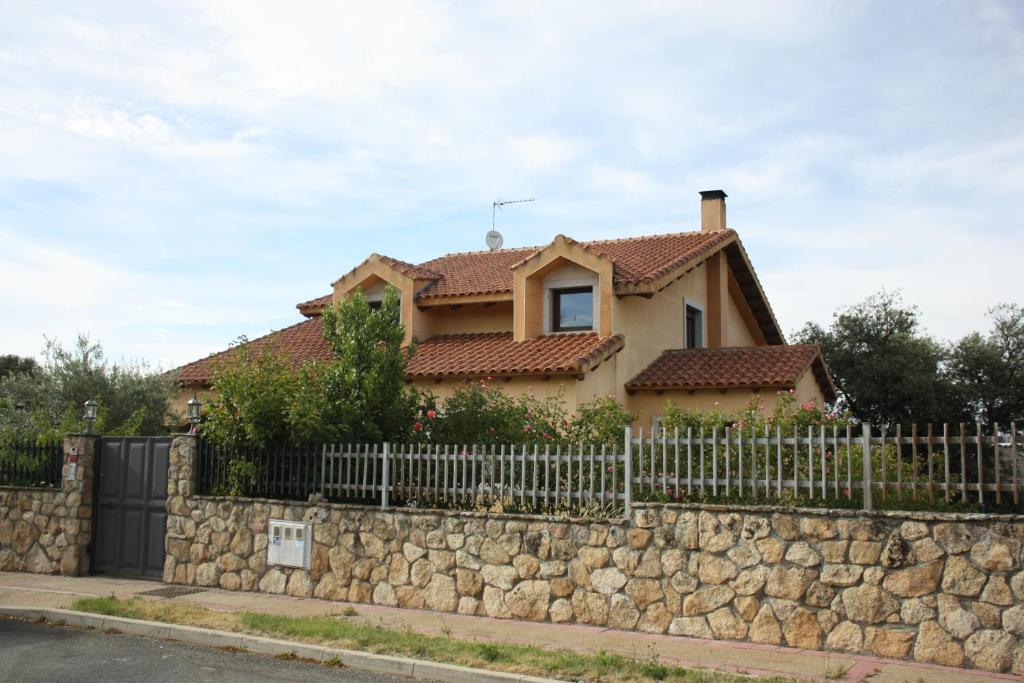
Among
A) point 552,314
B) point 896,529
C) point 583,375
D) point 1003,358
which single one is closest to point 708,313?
point 552,314

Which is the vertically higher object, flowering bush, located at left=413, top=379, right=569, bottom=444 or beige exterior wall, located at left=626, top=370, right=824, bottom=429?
beige exterior wall, located at left=626, top=370, right=824, bottom=429

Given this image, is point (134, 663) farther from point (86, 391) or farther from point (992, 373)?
point (992, 373)

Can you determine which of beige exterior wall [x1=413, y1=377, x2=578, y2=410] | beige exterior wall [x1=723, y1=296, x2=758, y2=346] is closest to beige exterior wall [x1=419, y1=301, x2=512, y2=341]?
beige exterior wall [x1=413, y1=377, x2=578, y2=410]

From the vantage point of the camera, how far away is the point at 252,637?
951 centimetres

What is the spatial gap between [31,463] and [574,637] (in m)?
10.2

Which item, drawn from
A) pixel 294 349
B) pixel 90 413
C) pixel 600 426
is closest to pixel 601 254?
pixel 600 426

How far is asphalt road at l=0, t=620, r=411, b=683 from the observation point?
323 inches

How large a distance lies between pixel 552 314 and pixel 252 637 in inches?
436

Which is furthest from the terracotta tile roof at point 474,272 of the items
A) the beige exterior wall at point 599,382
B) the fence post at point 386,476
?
the fence post at point 386,476

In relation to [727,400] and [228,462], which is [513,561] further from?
[727,400]

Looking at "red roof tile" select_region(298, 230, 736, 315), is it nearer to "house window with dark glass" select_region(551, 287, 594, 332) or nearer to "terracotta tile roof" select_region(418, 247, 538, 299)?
"terracotta tile roof" select_region(418, 247, 538, 299)

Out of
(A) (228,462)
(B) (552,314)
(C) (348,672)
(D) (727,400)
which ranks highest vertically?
(B) (552,314)

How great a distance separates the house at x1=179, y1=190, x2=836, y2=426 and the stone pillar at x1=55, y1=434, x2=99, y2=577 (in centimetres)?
572

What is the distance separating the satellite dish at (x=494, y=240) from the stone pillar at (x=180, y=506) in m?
13.9
